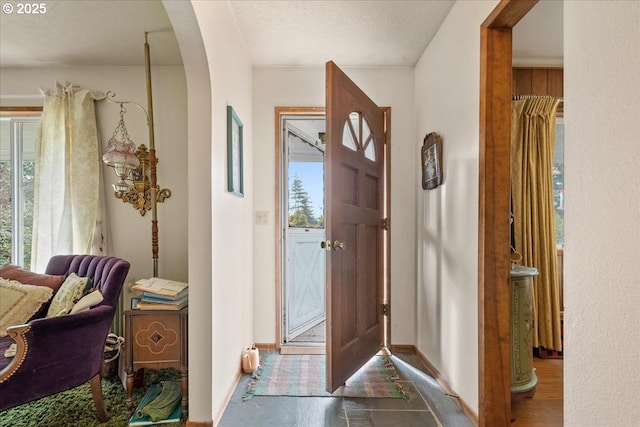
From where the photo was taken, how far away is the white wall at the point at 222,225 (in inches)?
63.2

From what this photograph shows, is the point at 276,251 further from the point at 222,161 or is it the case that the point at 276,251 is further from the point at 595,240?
the point at 595,240

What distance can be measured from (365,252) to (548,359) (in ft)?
5.70

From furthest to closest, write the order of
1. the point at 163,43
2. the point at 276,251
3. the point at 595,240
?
1. the point at 276,251
2. the point at 163,43
3. the point at 595,240

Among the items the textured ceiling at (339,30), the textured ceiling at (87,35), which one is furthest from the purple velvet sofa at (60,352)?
the textured ceiling at (339,30)

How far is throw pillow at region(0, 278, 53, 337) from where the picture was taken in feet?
5.88

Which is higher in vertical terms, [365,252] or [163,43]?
[163,43]

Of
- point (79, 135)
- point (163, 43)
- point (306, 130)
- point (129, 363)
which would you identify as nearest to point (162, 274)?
point (129, 363)

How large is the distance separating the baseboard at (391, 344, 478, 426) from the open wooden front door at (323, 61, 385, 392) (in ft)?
0.72

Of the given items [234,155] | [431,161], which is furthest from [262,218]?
[431,161]

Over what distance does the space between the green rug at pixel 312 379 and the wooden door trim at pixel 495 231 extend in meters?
0.57

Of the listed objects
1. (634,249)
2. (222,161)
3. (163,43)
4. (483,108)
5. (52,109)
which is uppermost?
(163,43)

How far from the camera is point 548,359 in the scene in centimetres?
250

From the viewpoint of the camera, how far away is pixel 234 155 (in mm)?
2041

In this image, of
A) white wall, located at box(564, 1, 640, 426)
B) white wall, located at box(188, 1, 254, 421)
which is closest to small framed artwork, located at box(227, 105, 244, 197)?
white wall, located at box(188, 1, 254, 421)
